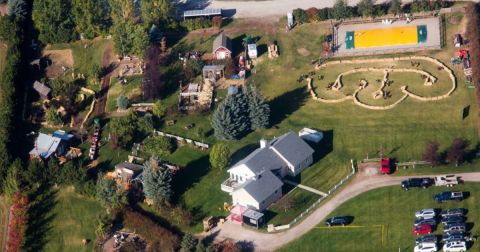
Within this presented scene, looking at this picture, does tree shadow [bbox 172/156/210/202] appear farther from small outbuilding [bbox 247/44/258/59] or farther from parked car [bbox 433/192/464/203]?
parked car [bbox 433/192/464/203]

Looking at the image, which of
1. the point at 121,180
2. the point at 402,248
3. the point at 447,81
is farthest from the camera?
the point at 447,81

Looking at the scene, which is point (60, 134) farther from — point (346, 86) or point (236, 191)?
point (346, 86)

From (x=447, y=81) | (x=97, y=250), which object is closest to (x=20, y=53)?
(x=97, y=250)

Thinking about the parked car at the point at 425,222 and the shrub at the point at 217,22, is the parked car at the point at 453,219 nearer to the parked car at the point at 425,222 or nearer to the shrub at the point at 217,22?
the parked car at the point at 425,222

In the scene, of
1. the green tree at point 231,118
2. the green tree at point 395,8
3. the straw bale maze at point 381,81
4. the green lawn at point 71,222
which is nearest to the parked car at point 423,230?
the straw bale maze at point 381,81

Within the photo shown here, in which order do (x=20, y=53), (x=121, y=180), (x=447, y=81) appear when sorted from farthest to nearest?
(x=20, y=53)
(x=447, y=81)
(x=121, y=180)

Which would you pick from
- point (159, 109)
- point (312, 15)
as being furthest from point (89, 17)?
point (312, 15)
